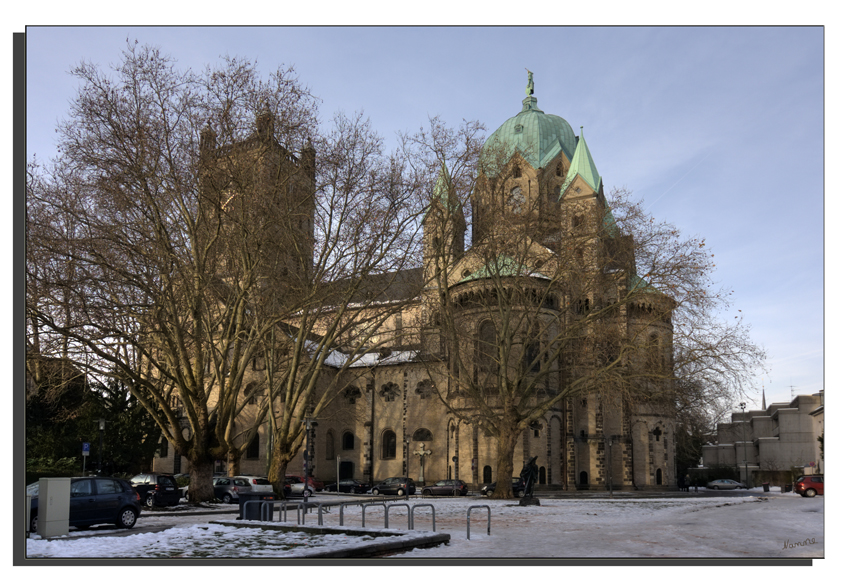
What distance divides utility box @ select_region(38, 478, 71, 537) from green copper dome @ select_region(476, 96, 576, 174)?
57872mm

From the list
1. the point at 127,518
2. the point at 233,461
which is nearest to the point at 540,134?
the point at 233,461

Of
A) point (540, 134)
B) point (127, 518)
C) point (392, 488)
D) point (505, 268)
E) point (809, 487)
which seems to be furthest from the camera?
point (540, 134)

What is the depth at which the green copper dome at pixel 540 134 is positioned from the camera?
70.2 meters

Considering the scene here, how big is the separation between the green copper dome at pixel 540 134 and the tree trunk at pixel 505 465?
3677 centimetres

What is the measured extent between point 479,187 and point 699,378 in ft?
45.7

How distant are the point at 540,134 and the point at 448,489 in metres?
36.5

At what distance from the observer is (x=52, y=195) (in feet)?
81.6

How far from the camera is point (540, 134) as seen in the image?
71500 millimetres

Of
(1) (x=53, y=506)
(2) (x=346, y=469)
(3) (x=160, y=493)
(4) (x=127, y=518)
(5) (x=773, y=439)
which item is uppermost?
(1) (x=53, y=506)

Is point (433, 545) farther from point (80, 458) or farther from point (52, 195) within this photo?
point (80, 458)

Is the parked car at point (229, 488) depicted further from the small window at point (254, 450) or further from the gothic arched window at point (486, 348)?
the small window at point (254, 450)

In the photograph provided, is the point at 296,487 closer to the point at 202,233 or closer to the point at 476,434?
the point at 476,434

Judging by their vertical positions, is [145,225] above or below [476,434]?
above

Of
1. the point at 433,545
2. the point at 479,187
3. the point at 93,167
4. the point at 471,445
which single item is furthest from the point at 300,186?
the point at 471,445
